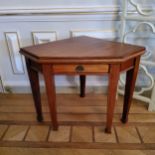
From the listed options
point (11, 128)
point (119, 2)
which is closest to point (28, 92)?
point (11, 128)

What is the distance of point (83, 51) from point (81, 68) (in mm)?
113

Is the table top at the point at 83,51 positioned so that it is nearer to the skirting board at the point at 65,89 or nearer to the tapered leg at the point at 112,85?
the tapered leg at the point at 112,85

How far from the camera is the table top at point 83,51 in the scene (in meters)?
0.97

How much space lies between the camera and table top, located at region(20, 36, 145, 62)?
965 mm

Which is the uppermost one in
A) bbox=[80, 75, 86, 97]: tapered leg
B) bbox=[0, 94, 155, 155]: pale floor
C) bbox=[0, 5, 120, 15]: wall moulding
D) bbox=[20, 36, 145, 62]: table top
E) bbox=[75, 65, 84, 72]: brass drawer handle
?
bbox=[0, 5, 120, 15]: wall moulding

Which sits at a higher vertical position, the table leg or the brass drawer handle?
the brass drawer handle

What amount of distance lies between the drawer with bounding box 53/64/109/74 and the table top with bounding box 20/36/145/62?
0.16 feet

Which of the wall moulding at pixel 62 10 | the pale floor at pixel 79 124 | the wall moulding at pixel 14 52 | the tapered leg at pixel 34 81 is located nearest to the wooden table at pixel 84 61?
the tapered leg at pixel 34 81

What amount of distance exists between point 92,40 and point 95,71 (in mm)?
364

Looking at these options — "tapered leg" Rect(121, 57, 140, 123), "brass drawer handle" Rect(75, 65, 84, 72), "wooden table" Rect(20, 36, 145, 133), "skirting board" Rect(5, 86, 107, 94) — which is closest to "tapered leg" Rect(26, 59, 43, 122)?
"wooden table" Rect(20, 36, 145, 133)

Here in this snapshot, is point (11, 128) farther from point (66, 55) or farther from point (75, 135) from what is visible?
point (66, 55)

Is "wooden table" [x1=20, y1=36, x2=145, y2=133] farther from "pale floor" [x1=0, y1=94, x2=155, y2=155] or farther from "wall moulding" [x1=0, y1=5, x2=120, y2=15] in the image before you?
"wall moulding" [x1=0, y1=5, x2=120, y2=15]

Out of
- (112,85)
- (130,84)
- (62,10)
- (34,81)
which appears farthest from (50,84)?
(62,10)

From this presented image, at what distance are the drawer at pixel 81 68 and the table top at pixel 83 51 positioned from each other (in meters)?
0.05
